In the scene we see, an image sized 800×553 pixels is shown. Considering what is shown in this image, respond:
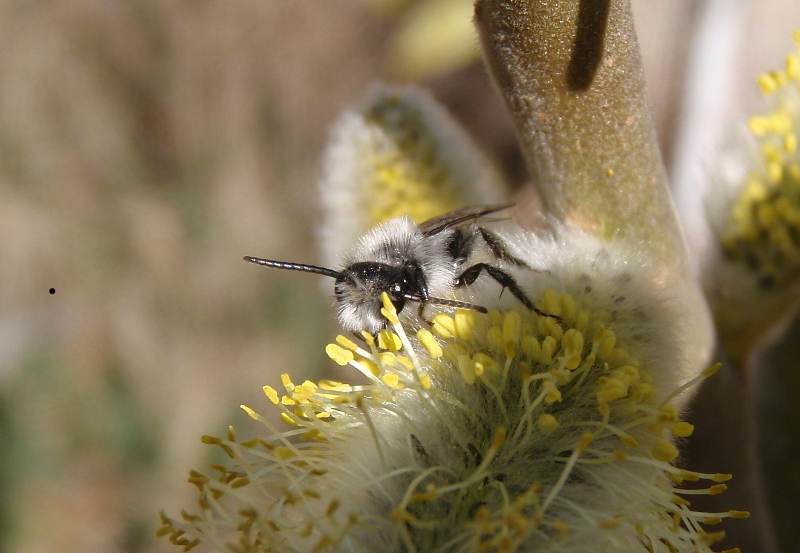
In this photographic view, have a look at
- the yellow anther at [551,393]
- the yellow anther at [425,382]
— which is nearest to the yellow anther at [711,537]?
the yellow anther at [551,393]

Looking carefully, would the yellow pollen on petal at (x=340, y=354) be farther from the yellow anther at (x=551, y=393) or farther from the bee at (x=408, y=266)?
the yellow anther at (x=551, y=393)

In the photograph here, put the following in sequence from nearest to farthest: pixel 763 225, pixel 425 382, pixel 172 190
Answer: pixel 425 382, pixel 763 225, pixel 172 190

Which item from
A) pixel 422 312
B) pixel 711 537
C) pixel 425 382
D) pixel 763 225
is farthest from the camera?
pixel 763 225

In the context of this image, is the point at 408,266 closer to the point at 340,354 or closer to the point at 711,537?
the point at 340,354

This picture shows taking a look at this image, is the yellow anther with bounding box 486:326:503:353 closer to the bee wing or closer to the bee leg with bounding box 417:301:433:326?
the bee leg with bounding box 417:301:433:326

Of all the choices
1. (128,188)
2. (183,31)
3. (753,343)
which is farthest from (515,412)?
(183,31)

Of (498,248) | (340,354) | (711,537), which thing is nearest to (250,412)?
(340,354)

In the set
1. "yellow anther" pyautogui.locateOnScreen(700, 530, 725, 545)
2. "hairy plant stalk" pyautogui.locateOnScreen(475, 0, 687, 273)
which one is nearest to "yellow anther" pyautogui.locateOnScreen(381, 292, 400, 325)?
"hairy plant stalk" pyautogui.locateOnScreen(475, 0, 687, 273)
